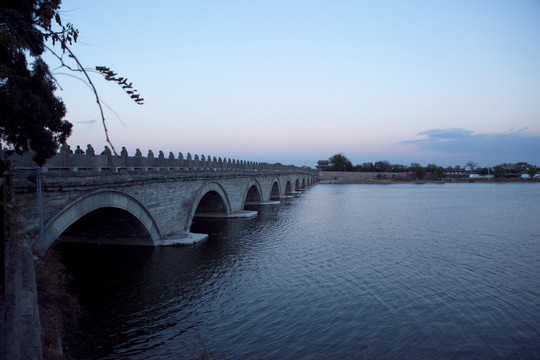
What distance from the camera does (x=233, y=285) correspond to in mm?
15555

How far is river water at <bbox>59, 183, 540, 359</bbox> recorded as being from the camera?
1055 cm

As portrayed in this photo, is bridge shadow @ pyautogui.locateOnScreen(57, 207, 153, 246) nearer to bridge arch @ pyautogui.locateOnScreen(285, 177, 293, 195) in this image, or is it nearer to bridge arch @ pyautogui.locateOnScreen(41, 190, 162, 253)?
bridge arch @ pyautogui.locateOnScreen(41, 190, 162, 253)

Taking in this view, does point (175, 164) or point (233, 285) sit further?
point (175, 164)

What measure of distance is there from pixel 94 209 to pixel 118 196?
174 centimetres

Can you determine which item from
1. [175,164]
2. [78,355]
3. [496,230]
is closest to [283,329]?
[78,355]

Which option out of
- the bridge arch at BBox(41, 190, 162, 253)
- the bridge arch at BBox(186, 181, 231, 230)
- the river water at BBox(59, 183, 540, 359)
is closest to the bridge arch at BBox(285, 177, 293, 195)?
the bridge arch at BBox(186, 181, 231, 230)

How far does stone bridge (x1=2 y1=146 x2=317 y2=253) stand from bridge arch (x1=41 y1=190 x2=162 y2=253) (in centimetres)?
3

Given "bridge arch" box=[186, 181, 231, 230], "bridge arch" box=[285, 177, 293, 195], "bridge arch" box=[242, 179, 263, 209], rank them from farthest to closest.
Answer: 1. "bridge arch" box=[285, 177, 293, 195]
2. "bridge arch" box=[242, 179, 263, 209]
3. "bridge arch" box=[186, 181, 231, 230]

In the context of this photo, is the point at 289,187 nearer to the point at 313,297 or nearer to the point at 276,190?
the point at 276,190

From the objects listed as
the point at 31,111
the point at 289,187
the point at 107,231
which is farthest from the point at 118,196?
the point at 289,187

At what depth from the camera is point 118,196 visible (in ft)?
54.1

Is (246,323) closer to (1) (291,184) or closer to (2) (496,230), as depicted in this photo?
(2) (496,230)

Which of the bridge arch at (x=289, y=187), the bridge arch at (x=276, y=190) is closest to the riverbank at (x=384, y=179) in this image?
the bridge arch at (x=289, y=187)

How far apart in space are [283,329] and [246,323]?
1221mm
